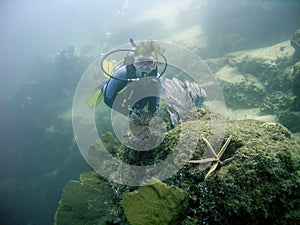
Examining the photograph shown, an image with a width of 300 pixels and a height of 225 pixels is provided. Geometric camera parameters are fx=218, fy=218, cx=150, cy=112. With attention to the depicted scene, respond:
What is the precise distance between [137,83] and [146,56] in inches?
20.4

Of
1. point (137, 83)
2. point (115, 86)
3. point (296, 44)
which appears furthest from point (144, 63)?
point (296, 44)

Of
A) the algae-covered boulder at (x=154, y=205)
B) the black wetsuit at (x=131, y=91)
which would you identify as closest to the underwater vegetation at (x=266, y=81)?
the black wetsuit at (x=131, y=91)

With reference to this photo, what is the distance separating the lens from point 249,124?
3.08 m

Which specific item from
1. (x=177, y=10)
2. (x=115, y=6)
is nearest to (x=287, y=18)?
(x=177, y=10)

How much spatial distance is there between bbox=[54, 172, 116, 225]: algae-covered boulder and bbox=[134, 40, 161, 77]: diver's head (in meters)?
2.14

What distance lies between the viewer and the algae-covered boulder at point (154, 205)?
6.71 ft

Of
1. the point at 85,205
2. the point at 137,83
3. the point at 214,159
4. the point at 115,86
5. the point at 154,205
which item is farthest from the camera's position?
the point at 115,86

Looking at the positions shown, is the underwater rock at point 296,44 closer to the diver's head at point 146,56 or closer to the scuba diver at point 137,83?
the scuba diver at point 137,83

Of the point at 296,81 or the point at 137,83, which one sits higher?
the point at 137,83

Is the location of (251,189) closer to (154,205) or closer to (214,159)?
(214,159)

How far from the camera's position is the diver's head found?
3957 millimetres

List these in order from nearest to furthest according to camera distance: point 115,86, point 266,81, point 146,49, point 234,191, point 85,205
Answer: point 234,191 → point 85,205 → point 146,49 → point 115,86 → point 266,81

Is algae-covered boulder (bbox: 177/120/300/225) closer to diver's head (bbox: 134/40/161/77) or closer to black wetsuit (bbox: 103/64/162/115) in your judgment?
black wetsuit (bbox: 103/64/162/115)

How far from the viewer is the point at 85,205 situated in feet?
10.0
